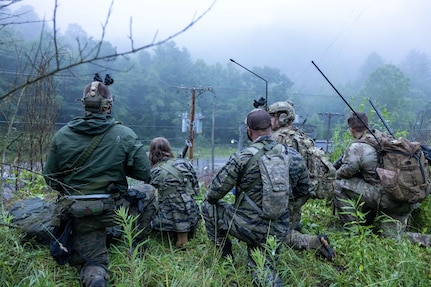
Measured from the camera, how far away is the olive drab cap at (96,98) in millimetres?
3104

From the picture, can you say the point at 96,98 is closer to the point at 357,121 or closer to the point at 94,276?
the point at 94,276

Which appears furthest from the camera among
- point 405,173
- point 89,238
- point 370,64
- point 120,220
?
point 370,64

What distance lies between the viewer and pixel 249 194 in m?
3.23

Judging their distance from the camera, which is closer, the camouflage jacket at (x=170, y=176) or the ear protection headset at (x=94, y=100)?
the ear protection headset at (x=94, y=100)

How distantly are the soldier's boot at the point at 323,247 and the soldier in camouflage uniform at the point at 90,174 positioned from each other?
2.27 meters

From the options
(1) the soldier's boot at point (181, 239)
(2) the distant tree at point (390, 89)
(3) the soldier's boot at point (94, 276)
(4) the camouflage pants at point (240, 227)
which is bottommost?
(1) the soldier's boot at point (181, 239)

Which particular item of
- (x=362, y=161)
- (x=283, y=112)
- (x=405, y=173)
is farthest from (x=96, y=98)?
(x=405, y=173)

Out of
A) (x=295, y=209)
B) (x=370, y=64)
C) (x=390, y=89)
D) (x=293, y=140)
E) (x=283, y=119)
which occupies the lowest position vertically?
(x=295, y=209)

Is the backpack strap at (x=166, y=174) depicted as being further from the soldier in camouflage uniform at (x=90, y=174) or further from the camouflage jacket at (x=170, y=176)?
the soldier in camouflage uniform at (x=90, y=174)

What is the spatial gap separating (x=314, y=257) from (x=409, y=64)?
368 feet

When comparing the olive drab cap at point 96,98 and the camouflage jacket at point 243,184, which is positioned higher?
the olive drab cap at point 96,98

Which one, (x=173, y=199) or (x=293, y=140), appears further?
(x=293, y=140)

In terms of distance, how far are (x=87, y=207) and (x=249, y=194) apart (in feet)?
4.76

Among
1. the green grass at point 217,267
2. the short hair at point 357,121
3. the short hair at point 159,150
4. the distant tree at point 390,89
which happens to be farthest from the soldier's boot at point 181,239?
the distant tree at point 390,89
